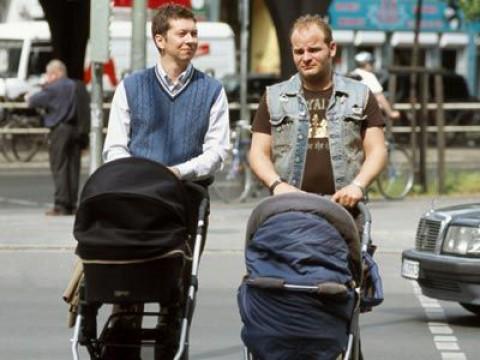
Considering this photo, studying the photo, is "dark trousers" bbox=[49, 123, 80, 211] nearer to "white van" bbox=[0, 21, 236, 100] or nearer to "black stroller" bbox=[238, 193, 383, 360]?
"black stroller" bbox=[238, 193, 383, 360]

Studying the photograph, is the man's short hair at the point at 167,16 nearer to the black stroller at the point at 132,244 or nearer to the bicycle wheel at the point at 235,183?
the black stroller at the point at 132,244

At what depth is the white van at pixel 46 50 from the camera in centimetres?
4438

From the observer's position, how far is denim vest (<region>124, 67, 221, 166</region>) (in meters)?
9.32

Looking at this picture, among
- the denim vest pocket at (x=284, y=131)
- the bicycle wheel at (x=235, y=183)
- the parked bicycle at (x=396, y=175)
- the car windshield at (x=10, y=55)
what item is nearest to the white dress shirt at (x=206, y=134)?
the denim vest pocket at (x=284, y=131)

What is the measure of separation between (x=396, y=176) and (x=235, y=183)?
90.1 inches

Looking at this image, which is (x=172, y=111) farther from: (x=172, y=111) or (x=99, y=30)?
(x=99, y=30)

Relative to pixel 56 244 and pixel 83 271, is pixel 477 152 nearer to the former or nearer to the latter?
pixel 56 244

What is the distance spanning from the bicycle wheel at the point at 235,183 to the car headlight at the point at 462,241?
11.3 metres

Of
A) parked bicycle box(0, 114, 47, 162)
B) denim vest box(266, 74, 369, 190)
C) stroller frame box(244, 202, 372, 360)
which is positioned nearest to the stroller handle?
stroller frame box(244, 202, 372, 360)

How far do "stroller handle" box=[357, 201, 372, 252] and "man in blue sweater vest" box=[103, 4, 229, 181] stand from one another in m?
0.92

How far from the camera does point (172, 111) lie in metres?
9.34

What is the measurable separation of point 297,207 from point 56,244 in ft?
34.6

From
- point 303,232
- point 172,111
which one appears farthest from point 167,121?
point 303,232

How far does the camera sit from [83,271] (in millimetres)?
8461
